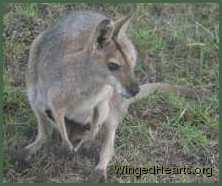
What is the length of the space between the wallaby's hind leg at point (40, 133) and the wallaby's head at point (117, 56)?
905 mm

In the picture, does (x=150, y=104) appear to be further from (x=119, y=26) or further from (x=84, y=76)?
(x=119, y=26)

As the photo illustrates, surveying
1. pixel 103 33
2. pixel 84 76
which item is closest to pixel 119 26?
pixel 103 33

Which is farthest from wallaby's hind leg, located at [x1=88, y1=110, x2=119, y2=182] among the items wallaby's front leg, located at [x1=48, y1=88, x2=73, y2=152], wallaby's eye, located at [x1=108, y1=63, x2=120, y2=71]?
wallaby's eye, located at [x1=108, y1=63, x2=120, y2=71]

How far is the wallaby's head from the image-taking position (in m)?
6.34

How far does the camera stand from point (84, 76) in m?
6.57

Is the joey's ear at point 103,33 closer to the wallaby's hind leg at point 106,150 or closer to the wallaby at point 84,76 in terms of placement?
the wallaby at point 84,76

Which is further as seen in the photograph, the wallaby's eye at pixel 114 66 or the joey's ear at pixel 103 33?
the wallaby's eye at pixel 114 66

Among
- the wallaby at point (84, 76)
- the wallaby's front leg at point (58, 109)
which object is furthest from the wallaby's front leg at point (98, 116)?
the wallaby's front leg at point (58, 109)

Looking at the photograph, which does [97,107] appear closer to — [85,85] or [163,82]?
[85,85]

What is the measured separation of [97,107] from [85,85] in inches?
13.5

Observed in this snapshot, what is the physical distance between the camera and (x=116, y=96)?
274 inches

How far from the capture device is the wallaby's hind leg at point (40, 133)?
273 inches

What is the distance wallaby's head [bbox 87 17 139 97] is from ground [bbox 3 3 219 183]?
836mm

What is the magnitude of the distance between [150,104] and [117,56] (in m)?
1.21
